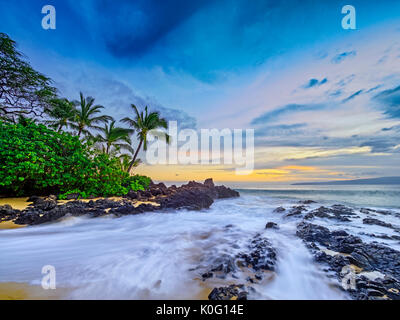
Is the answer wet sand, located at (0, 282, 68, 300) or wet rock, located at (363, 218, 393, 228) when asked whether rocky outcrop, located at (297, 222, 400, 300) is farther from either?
wet sand, located at (0, 282, 68, 300)

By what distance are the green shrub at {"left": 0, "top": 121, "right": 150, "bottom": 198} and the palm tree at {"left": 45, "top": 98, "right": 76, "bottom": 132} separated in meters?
6.13

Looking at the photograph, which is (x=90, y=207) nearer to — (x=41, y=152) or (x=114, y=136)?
(x=41, y=152)

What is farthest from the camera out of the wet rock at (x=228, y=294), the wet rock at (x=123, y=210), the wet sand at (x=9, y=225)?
the wet rock at (x=123, y=210)

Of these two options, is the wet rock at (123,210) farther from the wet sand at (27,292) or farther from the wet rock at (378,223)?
the wet rock at (378,223)

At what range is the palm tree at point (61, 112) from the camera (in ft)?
45.9

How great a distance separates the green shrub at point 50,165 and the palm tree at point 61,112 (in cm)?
613

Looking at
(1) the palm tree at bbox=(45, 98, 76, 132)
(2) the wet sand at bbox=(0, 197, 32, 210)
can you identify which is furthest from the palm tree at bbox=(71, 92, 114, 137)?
(2) the wet sand at bbox=(0, 197, 32, 210)

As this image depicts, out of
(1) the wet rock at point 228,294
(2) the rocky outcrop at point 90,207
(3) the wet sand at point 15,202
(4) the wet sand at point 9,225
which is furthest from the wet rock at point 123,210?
(1) the wet rock at point 228,294

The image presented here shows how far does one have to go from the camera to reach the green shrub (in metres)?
6.77

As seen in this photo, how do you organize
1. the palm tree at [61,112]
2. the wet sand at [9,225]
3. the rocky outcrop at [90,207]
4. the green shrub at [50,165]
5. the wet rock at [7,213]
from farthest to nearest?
the palm tree at [61,112] < the green shrub at [50,165] < the rocky outcrop at [90,207] < the wet rock at [7,213] < the wet sand at [9,225]

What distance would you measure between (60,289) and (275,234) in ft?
16.6
